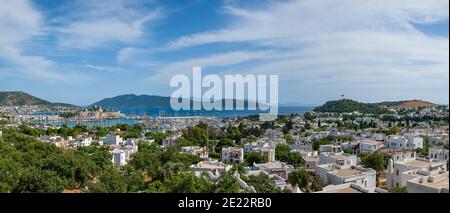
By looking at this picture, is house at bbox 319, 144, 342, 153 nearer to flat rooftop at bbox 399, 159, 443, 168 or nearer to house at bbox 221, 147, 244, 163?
house at bbox 221, 147, 244, 163

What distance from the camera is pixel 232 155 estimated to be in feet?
34.6

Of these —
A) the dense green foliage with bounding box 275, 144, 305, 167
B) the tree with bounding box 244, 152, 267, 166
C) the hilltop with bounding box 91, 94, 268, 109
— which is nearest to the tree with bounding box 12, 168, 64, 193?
the hilltop with bounding box 91, 94, 268, 109

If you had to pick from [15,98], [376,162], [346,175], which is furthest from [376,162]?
[15,98]

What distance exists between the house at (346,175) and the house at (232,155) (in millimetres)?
3894

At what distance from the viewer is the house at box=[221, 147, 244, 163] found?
10.3m

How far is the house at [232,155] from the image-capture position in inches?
407

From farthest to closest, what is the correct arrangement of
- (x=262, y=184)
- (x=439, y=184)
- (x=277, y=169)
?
(x=277, y=169)
(x=262, y=184)
(x=439, y=184)

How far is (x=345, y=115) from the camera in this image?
67.8 feet

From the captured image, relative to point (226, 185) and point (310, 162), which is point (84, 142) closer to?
point (310, 162)

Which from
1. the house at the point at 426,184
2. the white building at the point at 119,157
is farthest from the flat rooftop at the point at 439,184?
the white building at the point at 119,157

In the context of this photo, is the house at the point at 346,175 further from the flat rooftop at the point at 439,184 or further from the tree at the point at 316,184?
the flat rooftop at the point at 439,184

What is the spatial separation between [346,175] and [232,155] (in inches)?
198
